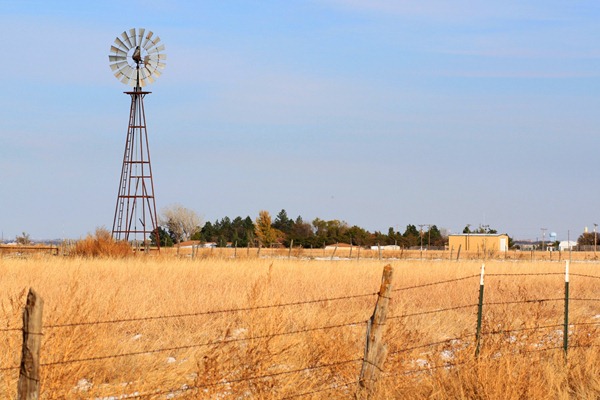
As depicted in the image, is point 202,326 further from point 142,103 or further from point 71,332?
point 142,103

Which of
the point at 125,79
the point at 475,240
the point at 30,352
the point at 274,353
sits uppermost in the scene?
the point at 125,79

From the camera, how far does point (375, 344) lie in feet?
26.5

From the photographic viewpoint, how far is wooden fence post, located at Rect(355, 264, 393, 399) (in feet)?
26.5

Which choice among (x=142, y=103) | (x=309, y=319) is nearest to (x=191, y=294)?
(x=309, y=319)

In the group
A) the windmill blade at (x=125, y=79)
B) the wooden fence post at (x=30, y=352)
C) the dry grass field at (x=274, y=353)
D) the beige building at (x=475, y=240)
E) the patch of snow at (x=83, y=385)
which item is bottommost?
the patch of snow at (x=83, y=385)

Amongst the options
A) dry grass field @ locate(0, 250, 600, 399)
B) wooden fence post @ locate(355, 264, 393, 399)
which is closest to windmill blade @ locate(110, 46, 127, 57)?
dry grass field @ locate(0, 250, 600, 399)

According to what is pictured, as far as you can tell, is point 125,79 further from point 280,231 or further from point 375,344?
point 280,231

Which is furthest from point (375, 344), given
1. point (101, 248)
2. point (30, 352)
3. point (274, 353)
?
point (101, 248)

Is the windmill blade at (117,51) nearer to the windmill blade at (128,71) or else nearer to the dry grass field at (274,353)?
the windmill blade at (128,71)

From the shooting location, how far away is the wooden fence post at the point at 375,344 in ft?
26.5

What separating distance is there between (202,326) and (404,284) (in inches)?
436

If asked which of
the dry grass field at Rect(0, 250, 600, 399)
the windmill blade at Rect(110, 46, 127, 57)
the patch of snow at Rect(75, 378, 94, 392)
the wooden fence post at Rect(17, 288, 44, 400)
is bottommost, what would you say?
the patch of snow at Rect(75, 378, 94, 392)

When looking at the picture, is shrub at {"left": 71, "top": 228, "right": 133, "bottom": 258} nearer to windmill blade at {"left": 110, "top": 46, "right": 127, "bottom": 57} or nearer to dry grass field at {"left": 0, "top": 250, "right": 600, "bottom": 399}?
windmill blade at {"left": 110, "top": 46, "right": 127, "bottom": 57}

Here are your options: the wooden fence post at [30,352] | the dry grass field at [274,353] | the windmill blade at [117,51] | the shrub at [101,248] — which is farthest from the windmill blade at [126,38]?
the wooden fence post at [30,352]
